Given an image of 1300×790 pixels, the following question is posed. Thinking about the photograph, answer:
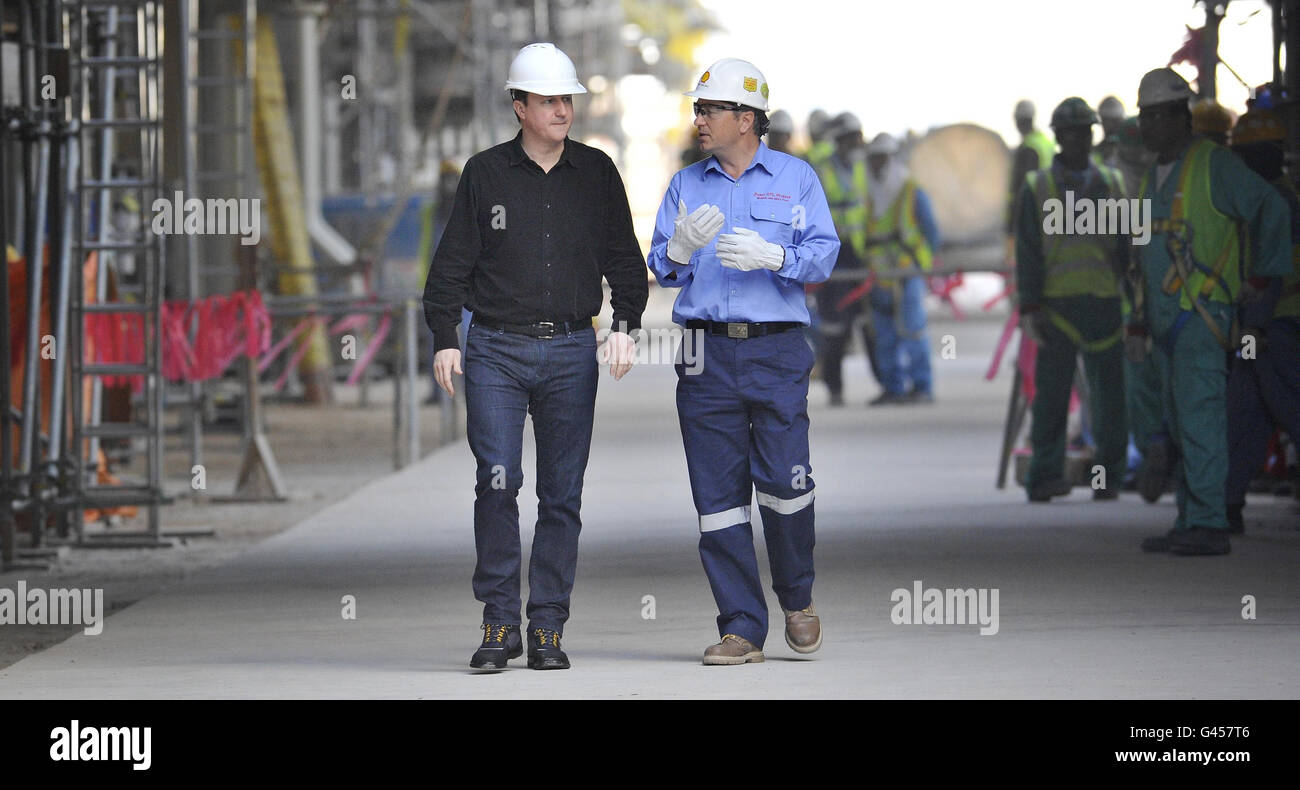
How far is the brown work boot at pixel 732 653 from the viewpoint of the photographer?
771cm

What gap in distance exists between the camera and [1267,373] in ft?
35.9

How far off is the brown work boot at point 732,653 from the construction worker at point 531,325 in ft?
1.72

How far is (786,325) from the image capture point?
7.76m

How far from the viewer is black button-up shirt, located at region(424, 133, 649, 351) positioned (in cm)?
766

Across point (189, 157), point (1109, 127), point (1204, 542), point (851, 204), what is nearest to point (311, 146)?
point (851, 204)

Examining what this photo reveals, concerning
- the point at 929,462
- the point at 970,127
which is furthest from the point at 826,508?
the point at 970,127

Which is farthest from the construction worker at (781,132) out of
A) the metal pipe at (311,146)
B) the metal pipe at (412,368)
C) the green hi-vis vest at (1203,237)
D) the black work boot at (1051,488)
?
the green hi-vis vest at (1203,237)

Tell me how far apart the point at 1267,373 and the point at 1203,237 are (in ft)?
3.28

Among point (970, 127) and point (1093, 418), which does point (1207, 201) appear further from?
point (970, 127)

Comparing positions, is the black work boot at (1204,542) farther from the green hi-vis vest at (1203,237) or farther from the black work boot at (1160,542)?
the green hi-vis vest at (1203,237)
